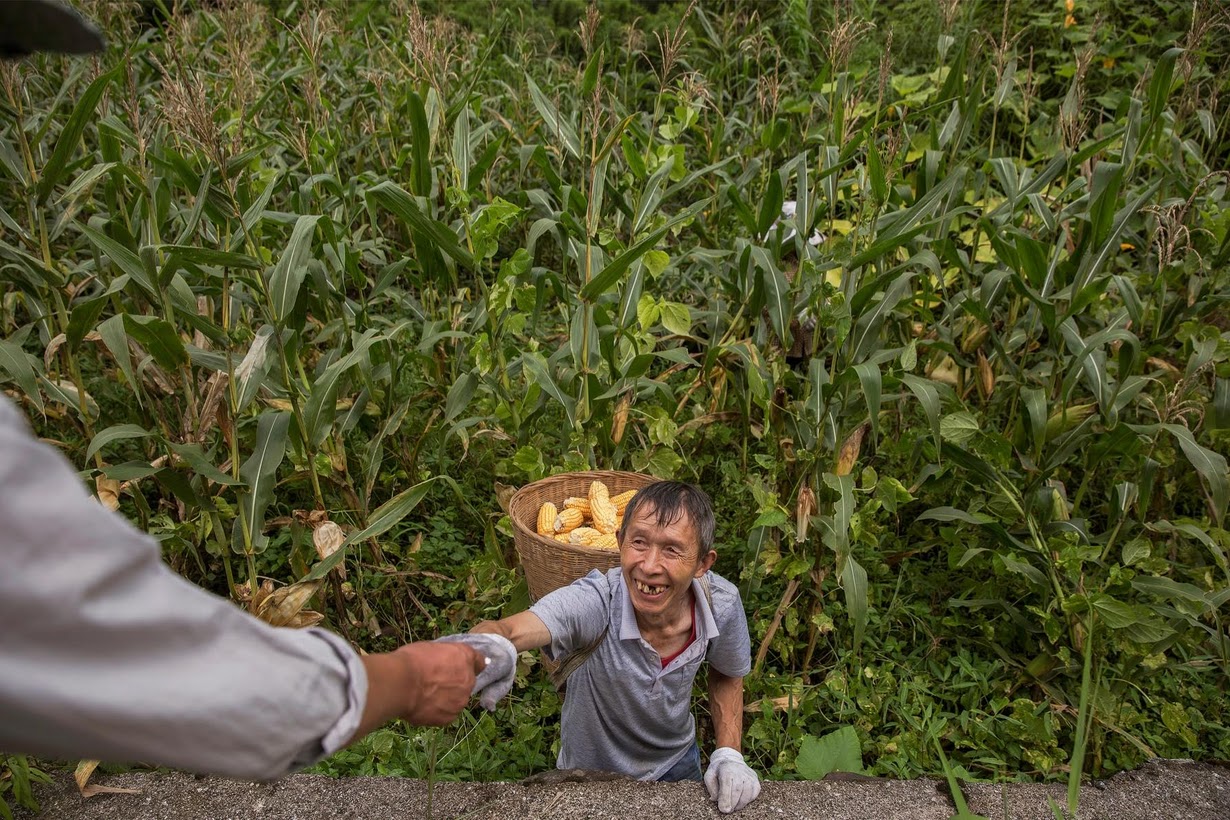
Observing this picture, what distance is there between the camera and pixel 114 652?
3.06ft

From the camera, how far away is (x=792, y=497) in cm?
321

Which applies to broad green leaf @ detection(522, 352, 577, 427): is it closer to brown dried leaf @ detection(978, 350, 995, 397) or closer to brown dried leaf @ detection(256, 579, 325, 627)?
brown dried leaf @ detection(256, 579, 325, 627)

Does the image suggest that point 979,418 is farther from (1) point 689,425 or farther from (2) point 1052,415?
(1) point 689,425

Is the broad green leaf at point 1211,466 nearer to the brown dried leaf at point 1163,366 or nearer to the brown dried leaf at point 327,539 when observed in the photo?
the brown dried leaf at point 1163,366

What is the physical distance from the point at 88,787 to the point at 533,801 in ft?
3.61

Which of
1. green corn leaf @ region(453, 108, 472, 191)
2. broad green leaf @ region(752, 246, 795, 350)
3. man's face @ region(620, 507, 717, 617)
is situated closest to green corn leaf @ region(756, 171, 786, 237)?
broad green leaf @ region(752, 246, 795, 350)

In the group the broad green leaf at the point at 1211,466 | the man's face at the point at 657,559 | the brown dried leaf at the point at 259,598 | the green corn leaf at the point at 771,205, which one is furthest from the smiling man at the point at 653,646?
the broad green leaf at the point at 1211,466

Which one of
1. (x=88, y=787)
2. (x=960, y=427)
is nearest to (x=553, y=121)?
(x=960, y=427)

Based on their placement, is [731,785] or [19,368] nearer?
[731,785]

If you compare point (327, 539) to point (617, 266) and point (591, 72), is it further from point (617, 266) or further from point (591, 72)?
point (591, 72)

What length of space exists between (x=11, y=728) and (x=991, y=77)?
5.72 m

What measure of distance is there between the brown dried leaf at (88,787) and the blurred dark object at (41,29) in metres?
2.01

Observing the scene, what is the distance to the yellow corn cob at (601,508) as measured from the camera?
283 centimetres

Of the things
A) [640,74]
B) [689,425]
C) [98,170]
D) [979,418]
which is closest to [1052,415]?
[979,418]
